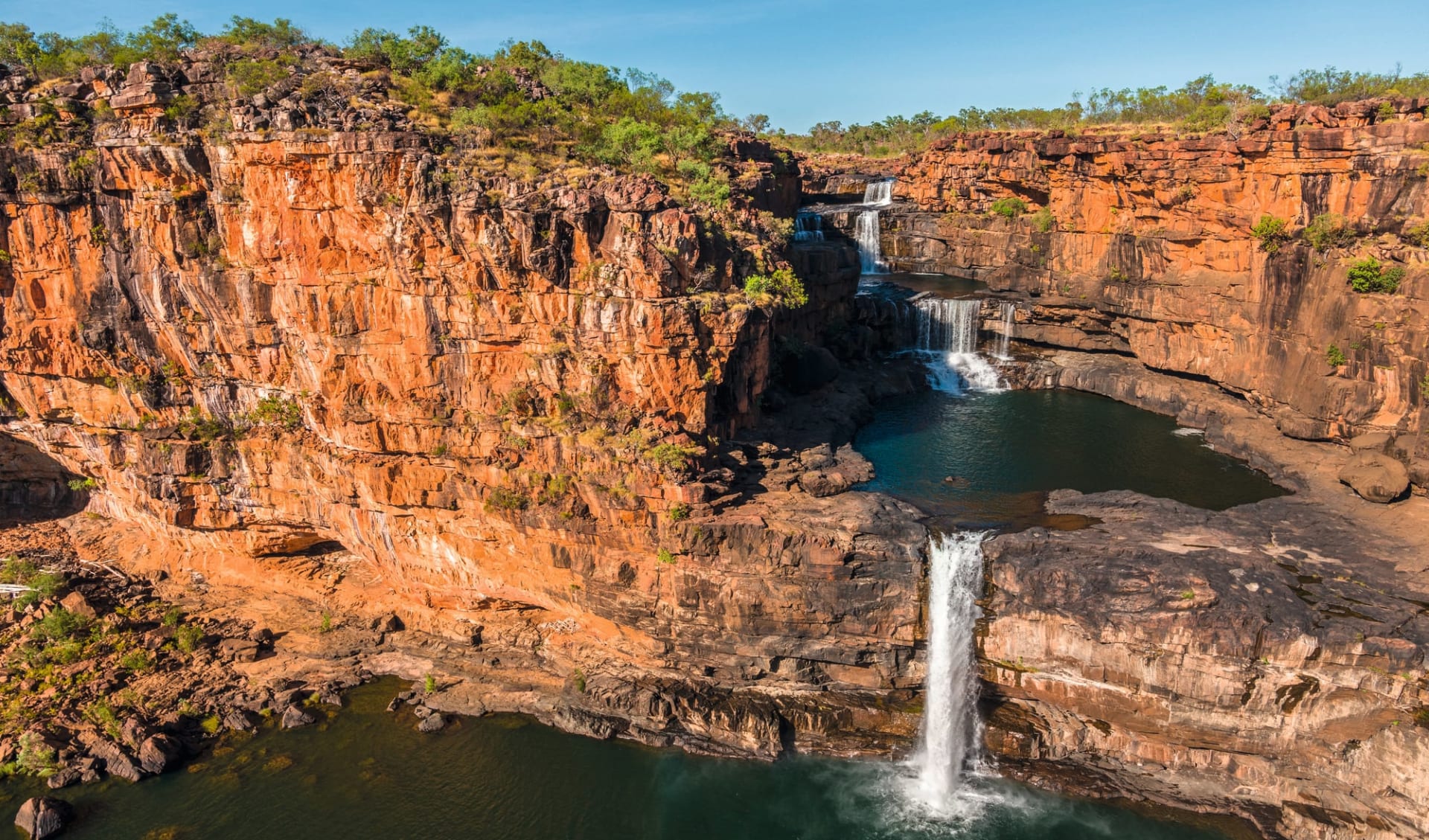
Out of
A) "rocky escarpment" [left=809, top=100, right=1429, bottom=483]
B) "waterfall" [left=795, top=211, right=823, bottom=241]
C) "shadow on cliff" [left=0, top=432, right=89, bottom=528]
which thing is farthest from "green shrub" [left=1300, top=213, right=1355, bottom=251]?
"shadow on cliff" [left=0, top=432, right=89, bottom=528]

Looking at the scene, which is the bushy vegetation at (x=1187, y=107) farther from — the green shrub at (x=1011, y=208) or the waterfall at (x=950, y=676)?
the waterfall at (x=950, y=676)

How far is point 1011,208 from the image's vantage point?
182ft

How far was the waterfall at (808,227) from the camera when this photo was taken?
163 feet

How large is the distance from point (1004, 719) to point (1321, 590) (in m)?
10.1

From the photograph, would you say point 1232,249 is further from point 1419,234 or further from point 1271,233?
point 1419,234

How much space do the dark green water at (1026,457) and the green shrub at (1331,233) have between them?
9756 millimetres

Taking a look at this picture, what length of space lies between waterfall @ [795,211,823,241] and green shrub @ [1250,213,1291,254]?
874 inches

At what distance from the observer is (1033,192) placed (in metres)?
54.8

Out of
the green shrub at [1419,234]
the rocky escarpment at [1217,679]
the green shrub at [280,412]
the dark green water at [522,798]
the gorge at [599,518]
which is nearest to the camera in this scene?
the rocky escarpment at [1217,679]

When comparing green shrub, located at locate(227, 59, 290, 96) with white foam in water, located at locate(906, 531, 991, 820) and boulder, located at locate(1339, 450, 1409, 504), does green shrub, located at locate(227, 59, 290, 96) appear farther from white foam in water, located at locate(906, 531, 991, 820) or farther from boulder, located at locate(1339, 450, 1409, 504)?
boulder, located at locate(1339, 450, 1409, 504)

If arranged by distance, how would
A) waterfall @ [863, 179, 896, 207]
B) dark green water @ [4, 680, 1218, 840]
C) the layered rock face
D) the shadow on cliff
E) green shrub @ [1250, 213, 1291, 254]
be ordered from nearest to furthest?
1. dark green water @ [4, 680, 1218, 840]
2. the layered rock face
3. the shadow on cliff
4. green shrub @ [1250, 213, 1291, 254]
5. waterfall @ [863, 179, 896, 207]

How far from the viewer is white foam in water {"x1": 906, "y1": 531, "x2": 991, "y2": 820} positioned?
81.0ft

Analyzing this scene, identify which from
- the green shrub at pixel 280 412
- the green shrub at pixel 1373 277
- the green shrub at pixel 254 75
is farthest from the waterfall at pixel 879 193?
the green shrub at pixel 280 412

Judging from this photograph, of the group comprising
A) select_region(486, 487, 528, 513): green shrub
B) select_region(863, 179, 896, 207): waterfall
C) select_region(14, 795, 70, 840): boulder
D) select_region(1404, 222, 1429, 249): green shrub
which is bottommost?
select_region(14, 795, 70, 840): boulder
